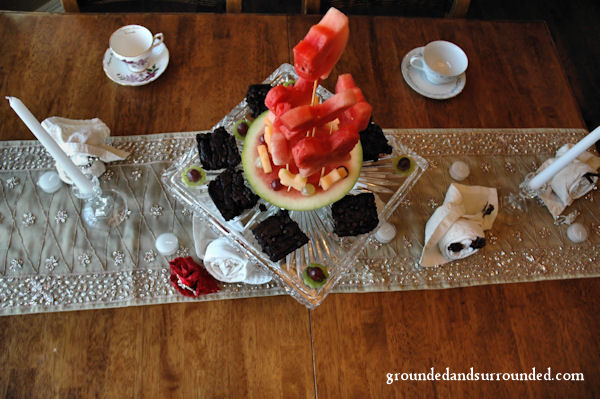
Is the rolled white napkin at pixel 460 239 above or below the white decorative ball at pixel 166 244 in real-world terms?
above

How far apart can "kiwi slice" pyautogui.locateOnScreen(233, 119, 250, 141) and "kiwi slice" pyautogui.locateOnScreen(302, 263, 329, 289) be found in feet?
1.06

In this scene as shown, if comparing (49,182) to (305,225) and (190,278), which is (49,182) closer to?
(190,278)

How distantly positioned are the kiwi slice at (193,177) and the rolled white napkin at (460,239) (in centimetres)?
57

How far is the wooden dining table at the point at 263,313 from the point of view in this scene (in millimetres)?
951

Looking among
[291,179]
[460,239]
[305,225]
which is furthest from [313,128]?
[460,239]

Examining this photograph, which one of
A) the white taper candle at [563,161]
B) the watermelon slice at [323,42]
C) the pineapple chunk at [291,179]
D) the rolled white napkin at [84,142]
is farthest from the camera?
the rolled white napkin at [84,142]

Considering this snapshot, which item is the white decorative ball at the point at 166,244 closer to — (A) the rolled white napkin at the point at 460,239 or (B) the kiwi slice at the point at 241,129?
(B) the kiwi slice at the point at 241,129

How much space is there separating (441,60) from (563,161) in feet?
1.46

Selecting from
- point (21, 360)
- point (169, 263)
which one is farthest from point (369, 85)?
point (21, 360)

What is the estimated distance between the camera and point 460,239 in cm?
102

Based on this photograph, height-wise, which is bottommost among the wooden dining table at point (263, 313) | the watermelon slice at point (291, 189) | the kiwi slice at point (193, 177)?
the wooden dining table at point (263, 313)

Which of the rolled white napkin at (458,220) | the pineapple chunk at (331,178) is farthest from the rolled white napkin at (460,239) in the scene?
the pineapple chunk at (331,178)

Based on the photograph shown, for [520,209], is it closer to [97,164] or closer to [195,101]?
[195,101]

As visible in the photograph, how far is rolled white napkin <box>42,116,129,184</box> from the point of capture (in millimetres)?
1059
